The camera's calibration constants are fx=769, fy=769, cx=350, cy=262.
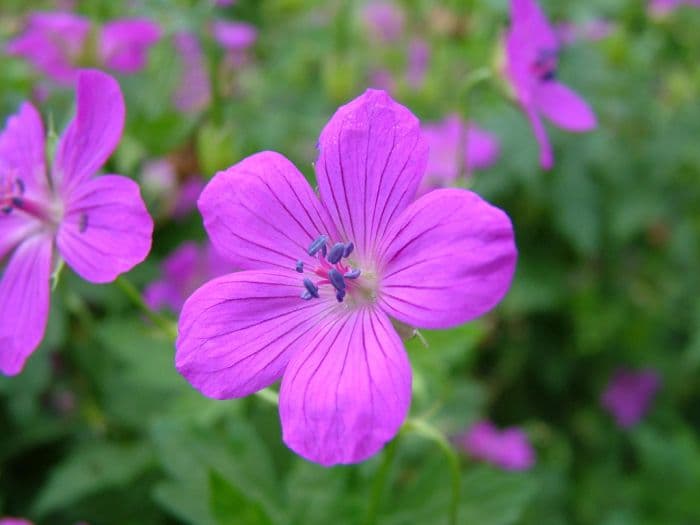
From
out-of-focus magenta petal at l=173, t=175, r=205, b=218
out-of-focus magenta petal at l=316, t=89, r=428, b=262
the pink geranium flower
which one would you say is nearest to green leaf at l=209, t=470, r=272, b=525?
out-of-focus magenta petal at l=316, t=89, r=428, b=262

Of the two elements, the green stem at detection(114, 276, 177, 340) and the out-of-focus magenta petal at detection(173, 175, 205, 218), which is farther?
the out-of-focus magenta petal at detection(173, 175, 205, 218)

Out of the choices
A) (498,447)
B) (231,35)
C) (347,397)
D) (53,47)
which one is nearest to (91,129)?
(347,397)

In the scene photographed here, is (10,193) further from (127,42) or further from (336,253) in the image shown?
(127,42)

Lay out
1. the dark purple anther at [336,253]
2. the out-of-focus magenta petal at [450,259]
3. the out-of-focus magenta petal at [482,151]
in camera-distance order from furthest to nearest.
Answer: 1. the out-of-focus magenta petal at [482,151]
2. the dark purple anther at [336,253]
3. the out-of-focus magenta petal at [450,259]

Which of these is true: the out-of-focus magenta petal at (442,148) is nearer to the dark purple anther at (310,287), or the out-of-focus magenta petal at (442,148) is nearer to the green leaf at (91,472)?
the green leaf at (91,472)

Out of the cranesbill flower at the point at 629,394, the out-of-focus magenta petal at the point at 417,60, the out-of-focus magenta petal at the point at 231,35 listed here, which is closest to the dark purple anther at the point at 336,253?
the out-of-focus magenta petal at the point at 231,35

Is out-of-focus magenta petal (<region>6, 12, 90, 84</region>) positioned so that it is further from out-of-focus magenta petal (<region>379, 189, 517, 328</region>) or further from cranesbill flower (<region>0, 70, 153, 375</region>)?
out-of-focus magenta petal (<region>379, 189, 517, 328</region>)

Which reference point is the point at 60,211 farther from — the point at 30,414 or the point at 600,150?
the point at 600,150
